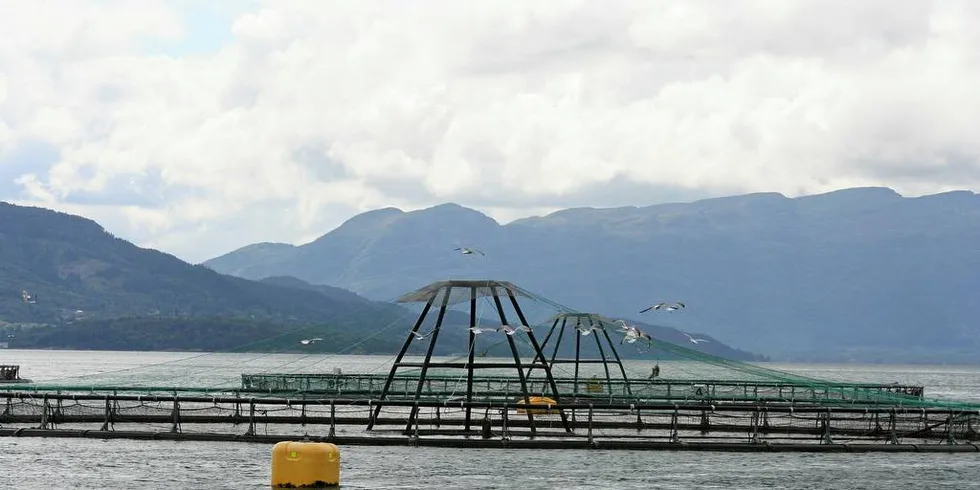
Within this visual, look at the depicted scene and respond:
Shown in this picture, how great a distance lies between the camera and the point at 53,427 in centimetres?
7638

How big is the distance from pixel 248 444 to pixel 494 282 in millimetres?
14671

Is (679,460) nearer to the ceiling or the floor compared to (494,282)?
nearer to the floor

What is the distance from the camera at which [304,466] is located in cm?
4694

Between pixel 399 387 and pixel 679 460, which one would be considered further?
pixel 399 387

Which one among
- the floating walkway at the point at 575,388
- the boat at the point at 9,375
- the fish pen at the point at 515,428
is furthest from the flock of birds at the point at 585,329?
the boat at the point at 9,375

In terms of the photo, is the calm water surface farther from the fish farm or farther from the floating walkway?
the floating walkway

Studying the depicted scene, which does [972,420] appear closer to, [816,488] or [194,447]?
[816,488]

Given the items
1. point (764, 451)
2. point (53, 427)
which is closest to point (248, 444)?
point (53, 427)

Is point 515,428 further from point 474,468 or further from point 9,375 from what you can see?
point 9,375

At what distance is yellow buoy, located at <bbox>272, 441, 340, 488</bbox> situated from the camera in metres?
46.8

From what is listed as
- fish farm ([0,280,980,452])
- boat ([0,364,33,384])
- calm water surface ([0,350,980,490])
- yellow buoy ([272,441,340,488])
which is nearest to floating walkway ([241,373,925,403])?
fish farm ([0,280,980,452])

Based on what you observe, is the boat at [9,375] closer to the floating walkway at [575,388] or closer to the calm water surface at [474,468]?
the floating walkway at [575,388]

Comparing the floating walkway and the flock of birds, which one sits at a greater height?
the flock of birds

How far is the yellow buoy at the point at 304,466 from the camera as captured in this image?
46844mm
